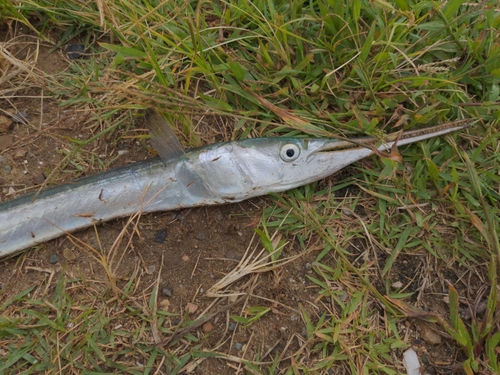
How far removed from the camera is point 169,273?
8.64ft

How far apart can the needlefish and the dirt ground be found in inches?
5.6

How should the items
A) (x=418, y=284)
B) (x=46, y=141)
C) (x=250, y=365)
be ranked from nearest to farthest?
1. (x=250, y=365)
2. (x=418, y=284)
3. (x=46, y=141)

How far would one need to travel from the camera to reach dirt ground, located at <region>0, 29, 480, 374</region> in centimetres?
247

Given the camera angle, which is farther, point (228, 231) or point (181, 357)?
point (228, 231)

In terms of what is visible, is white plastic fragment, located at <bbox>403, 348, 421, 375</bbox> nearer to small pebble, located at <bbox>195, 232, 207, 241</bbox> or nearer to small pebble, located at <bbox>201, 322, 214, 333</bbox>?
small pebble, located at <bbox>201, 322, 214, 333</bbox>

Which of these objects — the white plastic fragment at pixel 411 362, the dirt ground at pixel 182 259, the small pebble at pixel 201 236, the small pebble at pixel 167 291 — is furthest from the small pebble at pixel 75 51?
the white plastic fragment at pixel 411 362

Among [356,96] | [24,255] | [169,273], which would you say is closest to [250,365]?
→ [169,273]

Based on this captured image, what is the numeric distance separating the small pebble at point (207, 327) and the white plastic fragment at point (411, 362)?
1.20 meters

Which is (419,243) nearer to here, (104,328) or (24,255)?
(104,328)

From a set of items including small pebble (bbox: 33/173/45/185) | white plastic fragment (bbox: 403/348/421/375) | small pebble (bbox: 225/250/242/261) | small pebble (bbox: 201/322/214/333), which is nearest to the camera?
white plastic fragment (bbox: 403/348/421/375)

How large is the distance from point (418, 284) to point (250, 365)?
1.19 metres

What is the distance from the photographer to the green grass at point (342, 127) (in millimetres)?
2436

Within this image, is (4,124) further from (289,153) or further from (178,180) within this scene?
(289,153)

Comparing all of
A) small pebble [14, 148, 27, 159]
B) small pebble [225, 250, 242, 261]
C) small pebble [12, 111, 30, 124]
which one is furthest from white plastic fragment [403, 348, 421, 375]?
Result: small pebble [12, 111, 30, 124]
